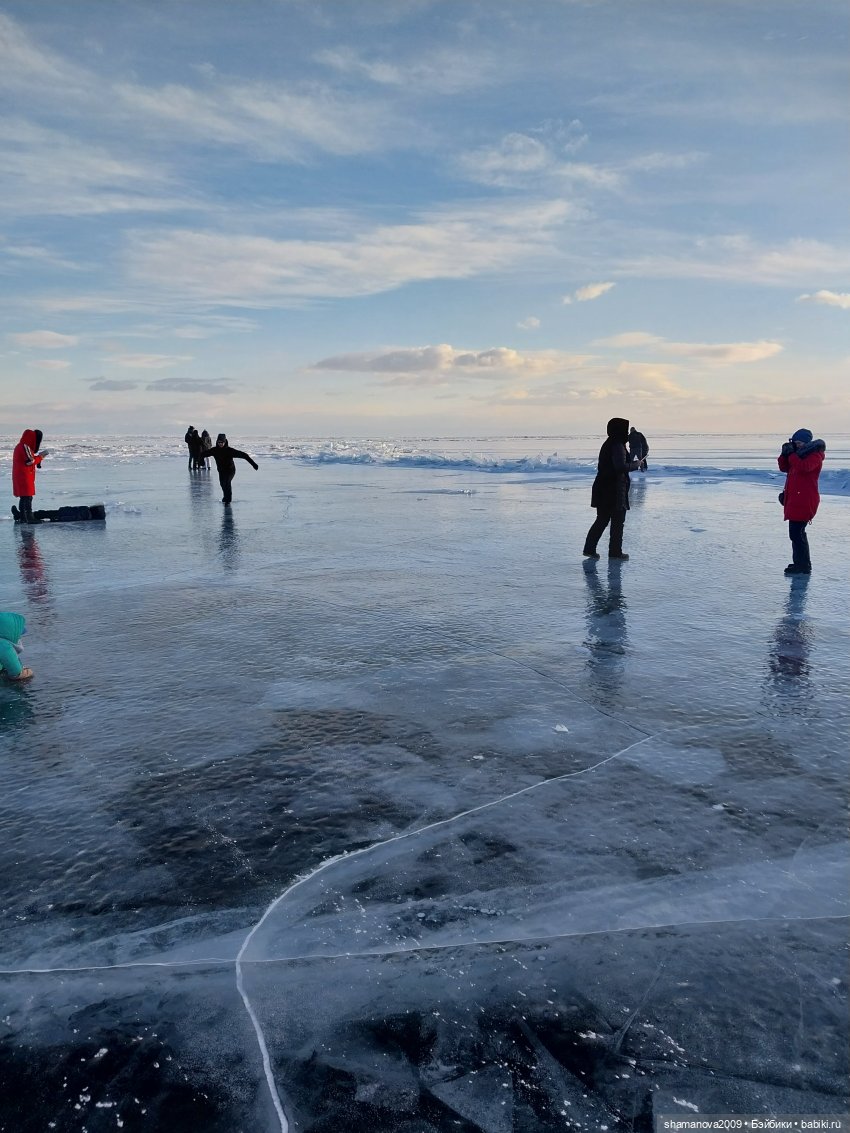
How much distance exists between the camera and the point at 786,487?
794 cm

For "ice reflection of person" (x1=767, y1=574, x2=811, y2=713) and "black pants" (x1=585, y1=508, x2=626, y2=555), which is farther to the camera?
"black pants" (x1=585, y1=508, x2=626, y2=555)

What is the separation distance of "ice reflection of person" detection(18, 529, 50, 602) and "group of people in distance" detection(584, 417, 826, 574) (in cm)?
671

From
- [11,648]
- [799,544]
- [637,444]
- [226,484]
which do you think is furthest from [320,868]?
[637,444]

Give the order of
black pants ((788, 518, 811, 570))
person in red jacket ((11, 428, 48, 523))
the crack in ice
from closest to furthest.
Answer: the crack in ice → black pants ((788, 518, 811, 570)) → person in red jacket ((11, 428, 48, 523))

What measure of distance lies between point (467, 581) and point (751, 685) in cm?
392

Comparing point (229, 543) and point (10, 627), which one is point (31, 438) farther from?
point (10, 627)

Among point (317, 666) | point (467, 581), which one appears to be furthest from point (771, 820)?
point (467, 581)

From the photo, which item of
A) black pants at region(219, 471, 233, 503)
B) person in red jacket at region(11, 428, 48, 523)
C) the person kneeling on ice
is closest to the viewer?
the person kneeling on ice

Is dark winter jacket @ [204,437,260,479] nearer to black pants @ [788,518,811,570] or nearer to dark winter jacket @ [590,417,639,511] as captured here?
dark winter jacket @ [590,417,639,511]

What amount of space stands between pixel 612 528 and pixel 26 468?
35.1ft

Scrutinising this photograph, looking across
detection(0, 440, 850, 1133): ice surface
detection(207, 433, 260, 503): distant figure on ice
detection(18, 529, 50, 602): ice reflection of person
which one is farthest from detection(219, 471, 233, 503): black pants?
detection(0, 440, 850, 1133): ice surface

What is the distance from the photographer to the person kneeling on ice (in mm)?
4617

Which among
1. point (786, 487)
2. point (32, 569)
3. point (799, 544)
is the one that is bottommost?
point (32, 569)

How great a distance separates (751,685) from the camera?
4574 mm
